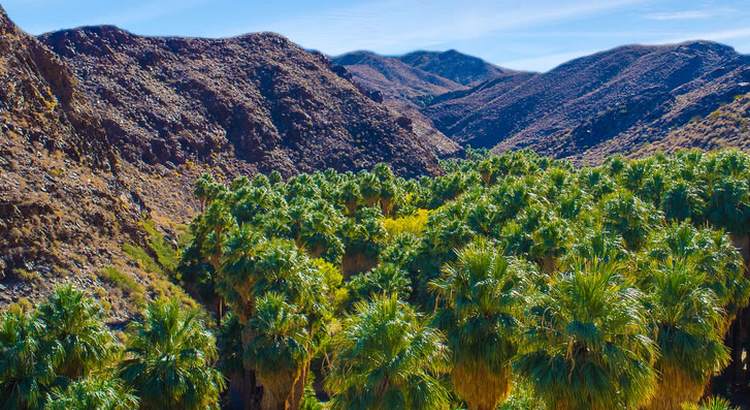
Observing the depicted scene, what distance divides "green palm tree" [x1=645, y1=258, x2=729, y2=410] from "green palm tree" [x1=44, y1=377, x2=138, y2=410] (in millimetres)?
15207

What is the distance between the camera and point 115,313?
3828 centimetres

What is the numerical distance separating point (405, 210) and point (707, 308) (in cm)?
4426

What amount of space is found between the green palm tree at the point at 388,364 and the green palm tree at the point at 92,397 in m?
6.39

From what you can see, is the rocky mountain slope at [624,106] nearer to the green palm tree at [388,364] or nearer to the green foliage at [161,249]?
the green foliage at [161,249]

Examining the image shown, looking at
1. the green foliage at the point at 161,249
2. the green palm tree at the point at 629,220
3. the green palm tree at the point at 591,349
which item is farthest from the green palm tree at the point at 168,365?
the green foliage at the point at 161,249

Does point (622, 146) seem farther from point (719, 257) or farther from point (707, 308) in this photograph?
point (707, 308)

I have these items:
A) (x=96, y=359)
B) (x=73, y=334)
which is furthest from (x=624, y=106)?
(x=73, y=334)

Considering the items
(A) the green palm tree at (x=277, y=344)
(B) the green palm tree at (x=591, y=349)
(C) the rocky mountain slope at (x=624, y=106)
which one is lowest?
(C) the rocky mountain slope at (x=624, y=106)

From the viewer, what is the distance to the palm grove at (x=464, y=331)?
45.9 feet

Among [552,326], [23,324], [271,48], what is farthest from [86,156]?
[271,48]

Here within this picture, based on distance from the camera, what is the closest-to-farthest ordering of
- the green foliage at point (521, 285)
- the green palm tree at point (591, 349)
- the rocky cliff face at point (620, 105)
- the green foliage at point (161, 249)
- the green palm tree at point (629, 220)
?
the green palm tree at point (591, 349) < the green foliage at point (521, 285) < the green palm tree at point (629, 220) < the green foliage at point (161, 249) < the rocky cliff face at point (620, 105)

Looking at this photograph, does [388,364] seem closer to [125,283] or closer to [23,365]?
[23,365]

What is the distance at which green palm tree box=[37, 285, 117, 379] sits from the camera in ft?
62.1

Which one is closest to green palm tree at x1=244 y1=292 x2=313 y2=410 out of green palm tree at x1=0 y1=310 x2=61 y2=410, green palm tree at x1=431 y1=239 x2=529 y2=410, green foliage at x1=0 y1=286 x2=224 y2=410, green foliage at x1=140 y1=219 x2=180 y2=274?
green foliage at x1=0 y1=286 x2=224 y2=410
